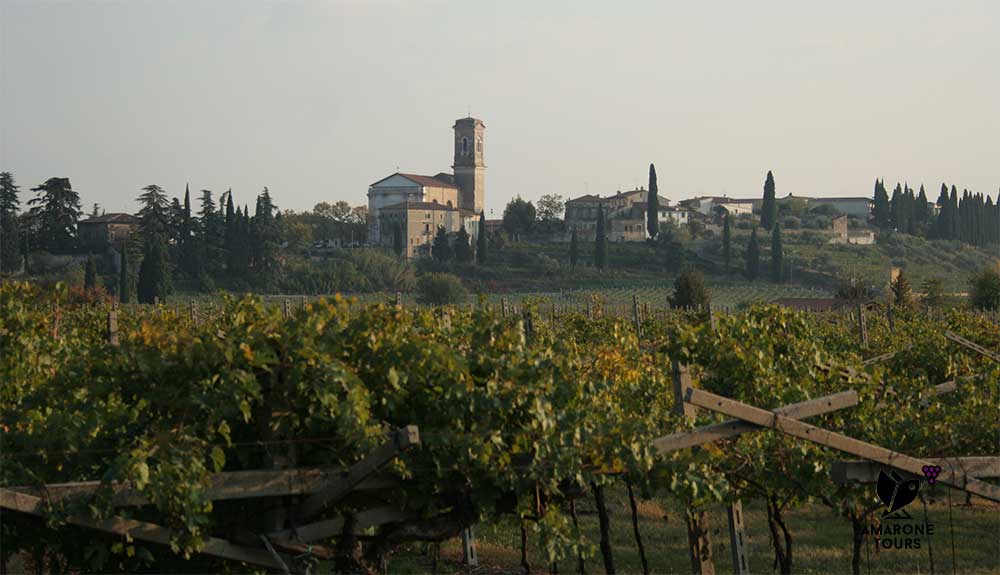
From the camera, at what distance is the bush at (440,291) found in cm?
6128

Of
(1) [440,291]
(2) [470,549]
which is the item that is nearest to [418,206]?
(1) [440,291]

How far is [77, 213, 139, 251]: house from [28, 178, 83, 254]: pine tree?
1.57 metres

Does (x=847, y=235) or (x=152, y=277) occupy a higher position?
(x=847, y=235)

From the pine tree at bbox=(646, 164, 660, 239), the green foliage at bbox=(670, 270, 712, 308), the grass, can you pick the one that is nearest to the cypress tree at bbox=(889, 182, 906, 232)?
the pine tree at bbox=(646, 164, 660, 239)

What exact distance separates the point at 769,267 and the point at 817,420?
6937 centimetres

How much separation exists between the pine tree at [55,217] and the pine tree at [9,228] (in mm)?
1642

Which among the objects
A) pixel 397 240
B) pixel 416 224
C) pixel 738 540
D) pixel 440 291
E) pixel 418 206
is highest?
pixel 418 206

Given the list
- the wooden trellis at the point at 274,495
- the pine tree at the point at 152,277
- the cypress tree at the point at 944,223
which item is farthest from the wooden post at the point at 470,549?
the cypress tree at the point at 944,223

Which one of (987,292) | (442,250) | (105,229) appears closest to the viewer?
(987,292)

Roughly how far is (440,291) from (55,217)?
26.2m

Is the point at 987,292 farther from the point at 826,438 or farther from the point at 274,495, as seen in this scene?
the point at 274,495

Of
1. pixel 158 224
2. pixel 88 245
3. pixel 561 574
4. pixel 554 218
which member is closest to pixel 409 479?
pixel 561 574

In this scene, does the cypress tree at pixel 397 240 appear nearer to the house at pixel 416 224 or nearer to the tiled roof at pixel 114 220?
the house at pixel 416 224

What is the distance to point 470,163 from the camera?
383 feet
